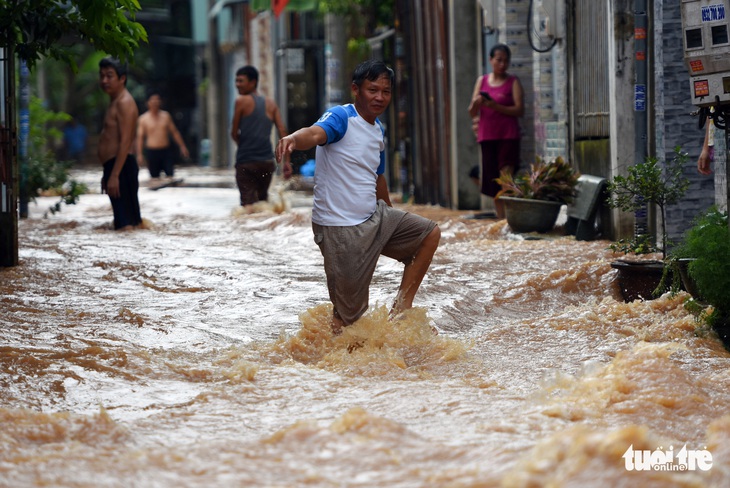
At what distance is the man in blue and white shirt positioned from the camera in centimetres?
633

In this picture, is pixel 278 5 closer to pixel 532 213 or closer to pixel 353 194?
pixel 532 213

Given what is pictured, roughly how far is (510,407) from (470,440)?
622mm

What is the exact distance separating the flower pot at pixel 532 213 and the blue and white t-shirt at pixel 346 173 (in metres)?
5.00

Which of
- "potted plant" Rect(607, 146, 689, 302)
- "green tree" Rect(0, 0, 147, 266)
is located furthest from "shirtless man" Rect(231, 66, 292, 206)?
"potted plant" Rect(607, 146, 689, 302)

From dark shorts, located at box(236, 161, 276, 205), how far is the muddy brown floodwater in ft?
12.6

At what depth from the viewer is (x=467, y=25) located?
15.0 metres

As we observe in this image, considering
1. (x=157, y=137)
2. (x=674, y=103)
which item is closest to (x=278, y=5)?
(x=157, y=137)

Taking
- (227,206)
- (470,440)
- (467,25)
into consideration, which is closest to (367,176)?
(470,440)

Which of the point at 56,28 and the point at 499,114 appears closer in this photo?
the point at 56,28

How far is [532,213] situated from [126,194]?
180 inches

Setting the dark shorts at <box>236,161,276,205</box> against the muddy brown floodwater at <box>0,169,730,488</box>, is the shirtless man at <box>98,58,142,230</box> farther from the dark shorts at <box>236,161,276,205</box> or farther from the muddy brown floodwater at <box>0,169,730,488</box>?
the muddy brown floodwater at <box>0,169,730,488</box>

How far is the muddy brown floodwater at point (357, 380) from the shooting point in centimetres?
428

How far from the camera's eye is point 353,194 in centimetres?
638

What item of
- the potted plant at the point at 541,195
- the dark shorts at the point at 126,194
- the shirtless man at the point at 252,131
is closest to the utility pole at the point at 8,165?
the dark shorts at the point at 126,194
